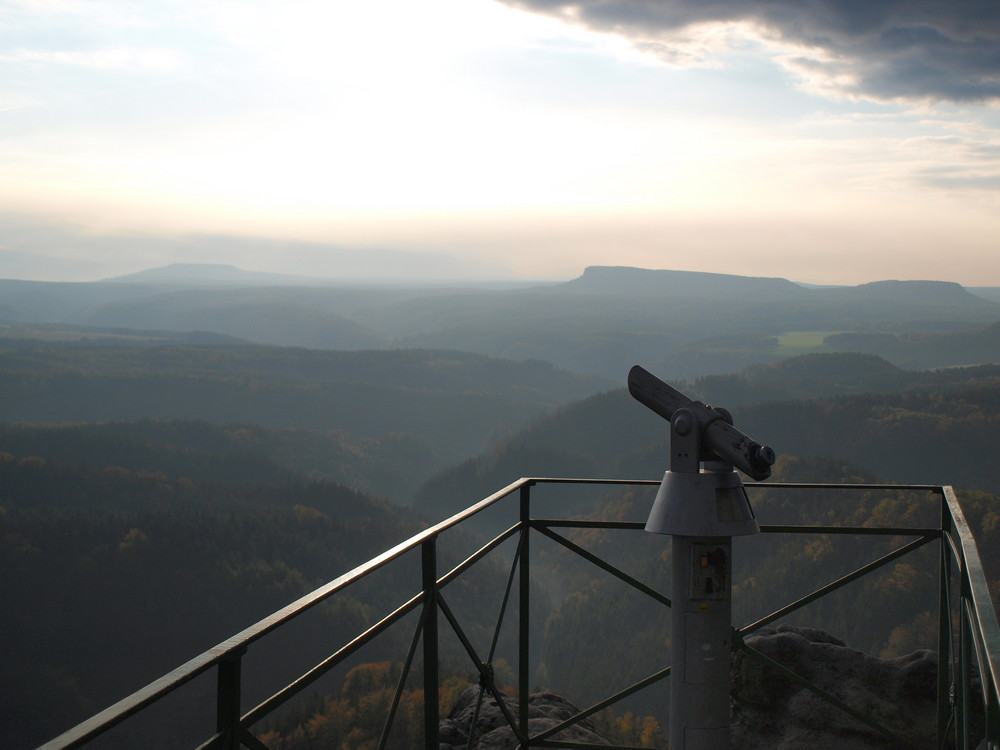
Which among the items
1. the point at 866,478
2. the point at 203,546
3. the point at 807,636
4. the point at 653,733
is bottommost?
the point at 653,733

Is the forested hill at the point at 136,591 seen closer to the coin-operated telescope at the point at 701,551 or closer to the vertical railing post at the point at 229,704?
the coin-operated telescope at the point at 701,551

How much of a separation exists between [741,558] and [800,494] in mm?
10074

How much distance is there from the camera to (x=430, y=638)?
13.4 ft

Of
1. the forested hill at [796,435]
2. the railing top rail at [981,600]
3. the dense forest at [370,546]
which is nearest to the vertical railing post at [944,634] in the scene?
the railing top rail at [981,600]

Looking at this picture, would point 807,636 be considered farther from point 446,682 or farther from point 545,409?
point 545,409

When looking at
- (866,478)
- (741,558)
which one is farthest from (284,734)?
(866,478)

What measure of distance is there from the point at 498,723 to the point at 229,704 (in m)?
5.38

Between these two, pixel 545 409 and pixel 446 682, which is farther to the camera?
pixel 545 409

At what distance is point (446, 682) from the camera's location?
2410 inches

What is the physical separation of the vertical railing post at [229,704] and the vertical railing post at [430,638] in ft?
4.85

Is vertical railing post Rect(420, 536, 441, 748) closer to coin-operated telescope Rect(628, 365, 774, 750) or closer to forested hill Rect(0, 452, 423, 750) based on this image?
coin-operated telescope Rect(628, 365, 774, 750)

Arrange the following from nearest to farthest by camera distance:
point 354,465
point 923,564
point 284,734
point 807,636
A: point 807,636 < point 284,734 < point 923,564 < point 354,465

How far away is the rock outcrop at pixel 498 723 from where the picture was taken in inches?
272

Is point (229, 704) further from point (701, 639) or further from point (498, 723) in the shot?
point (498, 723)
